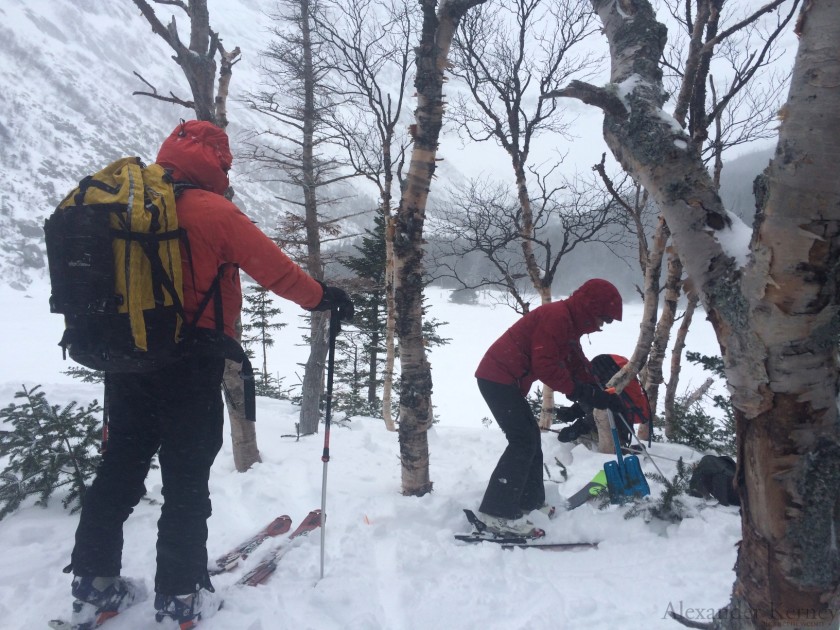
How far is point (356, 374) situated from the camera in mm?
18422

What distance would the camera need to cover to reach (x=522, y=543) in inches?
127

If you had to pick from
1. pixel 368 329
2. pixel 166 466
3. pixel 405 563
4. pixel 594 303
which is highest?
pixel 368 329

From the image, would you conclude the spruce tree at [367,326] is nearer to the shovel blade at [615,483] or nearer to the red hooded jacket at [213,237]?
the shovel blade at [615,483]

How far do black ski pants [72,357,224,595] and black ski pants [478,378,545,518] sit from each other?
204cm

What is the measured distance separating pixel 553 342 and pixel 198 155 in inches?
102

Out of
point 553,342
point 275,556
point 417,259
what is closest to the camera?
point 275,556

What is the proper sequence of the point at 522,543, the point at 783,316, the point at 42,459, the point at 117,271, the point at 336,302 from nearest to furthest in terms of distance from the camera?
the point at 783,316 < the point at 117,271 < the point at 336,302 < the point at 522,543 < the point at 42,459

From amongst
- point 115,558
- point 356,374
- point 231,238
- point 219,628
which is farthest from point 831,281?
point 356,374

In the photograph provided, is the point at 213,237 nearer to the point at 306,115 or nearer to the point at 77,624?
the point at 77,624

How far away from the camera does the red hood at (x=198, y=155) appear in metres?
2.33

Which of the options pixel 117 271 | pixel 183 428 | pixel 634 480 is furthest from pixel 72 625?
pixel 634 480

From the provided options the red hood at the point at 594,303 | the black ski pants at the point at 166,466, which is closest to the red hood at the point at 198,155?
the black ski pants at the point at 166,466

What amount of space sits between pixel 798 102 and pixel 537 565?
8.96 ft

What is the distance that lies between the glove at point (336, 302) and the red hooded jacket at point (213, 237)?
165mm
